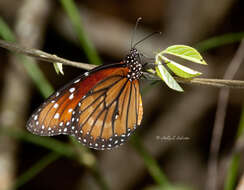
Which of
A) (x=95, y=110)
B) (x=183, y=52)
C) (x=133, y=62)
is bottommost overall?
(x=95, y=110)

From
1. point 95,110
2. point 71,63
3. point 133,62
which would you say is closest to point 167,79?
point 71,63

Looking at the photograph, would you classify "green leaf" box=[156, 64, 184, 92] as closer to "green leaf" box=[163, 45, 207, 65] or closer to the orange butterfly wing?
"green leaf" box=[163, 45, 207, 65]

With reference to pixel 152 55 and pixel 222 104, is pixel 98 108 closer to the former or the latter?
pixel 222 104

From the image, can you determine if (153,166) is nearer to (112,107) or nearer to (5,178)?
(112,107)

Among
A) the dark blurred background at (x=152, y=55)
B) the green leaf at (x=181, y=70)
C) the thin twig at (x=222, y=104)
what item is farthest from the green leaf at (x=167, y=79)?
the dark blurred background at (x=152, y=55)

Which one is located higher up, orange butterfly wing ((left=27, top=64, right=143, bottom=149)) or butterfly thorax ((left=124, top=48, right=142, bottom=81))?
butterfly thorax ((left=124, top=48, right=142, bottom=81))

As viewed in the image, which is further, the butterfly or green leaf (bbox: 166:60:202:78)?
the butterfly

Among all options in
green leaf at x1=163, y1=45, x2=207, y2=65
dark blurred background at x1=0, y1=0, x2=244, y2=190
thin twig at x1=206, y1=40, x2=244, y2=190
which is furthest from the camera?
dark blurred background at x1=0, y1=0, x2=244, y2=190

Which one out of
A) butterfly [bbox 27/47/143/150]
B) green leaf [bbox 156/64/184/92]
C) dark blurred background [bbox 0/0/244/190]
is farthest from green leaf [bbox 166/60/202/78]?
dark blurred background [bbox 0/0/244/190]
